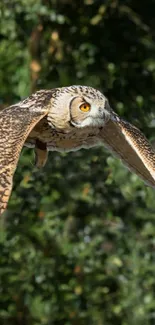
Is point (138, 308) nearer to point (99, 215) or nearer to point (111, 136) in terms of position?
point (99, 215)

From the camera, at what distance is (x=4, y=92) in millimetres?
6207

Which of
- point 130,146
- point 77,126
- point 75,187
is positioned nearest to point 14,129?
point 77,126

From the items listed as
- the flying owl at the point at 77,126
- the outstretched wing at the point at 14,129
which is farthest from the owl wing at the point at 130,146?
the outstretched wing at the point at 14,129

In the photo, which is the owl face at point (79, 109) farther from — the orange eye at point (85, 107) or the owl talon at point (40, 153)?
the owl talon at point (40, 153)

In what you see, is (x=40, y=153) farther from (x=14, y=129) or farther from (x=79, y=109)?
(x=14, y=129)

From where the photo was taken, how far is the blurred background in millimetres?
5895

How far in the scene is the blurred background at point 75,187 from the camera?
5.89 meters

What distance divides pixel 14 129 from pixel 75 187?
7.88 feet

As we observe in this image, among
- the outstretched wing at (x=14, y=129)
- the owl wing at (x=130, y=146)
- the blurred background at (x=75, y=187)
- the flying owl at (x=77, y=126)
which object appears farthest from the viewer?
the blurred background at (x=75, y=187)

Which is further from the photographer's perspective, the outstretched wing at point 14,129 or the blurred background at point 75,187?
the blurred background at point 75,187

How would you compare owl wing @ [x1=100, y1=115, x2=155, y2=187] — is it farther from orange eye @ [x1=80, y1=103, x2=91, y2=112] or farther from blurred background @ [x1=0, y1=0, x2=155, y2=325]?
blurred background @ [x1=0, y1=0, x2=155, y2=325]

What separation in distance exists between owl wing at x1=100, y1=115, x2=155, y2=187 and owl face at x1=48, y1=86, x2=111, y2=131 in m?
0.16

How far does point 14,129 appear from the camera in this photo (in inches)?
143

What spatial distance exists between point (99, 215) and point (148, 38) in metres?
0.97
